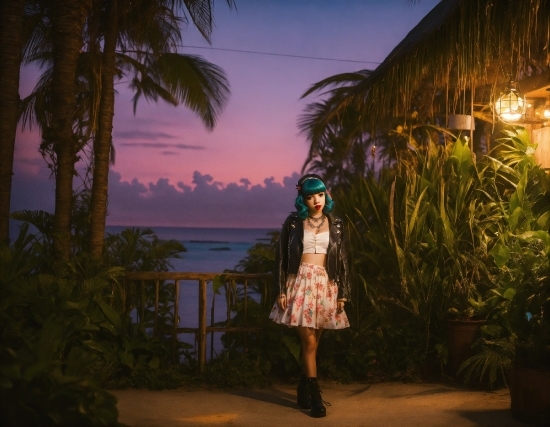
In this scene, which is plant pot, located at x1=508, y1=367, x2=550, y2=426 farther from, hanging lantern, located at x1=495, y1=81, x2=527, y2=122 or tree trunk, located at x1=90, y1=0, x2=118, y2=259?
tree trunk, located at x1=90, y1=0, x2=118, y2=259

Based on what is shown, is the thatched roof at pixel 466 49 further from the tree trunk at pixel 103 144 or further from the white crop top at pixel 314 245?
the tree trunk at pixel 103 144

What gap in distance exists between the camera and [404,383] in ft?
19.7

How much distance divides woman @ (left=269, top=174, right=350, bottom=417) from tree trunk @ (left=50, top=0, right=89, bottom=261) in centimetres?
232

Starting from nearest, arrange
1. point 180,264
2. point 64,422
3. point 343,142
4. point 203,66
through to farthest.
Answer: point 64,422 < point 203,66 < point 343,142 < point 180,264

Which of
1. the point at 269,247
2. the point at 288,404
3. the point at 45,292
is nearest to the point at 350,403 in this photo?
the point at 288,404

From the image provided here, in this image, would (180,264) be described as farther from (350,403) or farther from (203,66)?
(350,403)

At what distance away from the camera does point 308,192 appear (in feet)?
16.9

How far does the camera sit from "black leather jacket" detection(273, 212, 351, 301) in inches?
204

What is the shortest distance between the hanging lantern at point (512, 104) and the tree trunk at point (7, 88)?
506 centimetres

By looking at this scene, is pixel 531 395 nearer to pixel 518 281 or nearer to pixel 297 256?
pixel 518 281

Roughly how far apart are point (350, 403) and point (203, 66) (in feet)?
22.1

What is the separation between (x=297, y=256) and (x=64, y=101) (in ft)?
9.25

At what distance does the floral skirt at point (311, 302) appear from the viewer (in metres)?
5.09

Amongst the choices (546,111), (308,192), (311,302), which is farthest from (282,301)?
(546,111)
